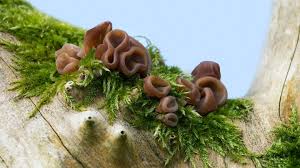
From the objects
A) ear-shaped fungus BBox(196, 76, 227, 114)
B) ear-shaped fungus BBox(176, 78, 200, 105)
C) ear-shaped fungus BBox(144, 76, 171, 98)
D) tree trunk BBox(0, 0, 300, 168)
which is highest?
ear-shaped fungus BBox(196, 76, 227, 114)

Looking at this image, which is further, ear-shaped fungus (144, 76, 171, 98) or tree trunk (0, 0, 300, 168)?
ear-shaped fungus (144, 76, 171, 98)

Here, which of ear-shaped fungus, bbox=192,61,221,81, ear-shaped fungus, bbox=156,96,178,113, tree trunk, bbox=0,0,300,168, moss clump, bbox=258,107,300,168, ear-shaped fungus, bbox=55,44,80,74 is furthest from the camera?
ear-shaped fungus, bbox=192,61,221,81

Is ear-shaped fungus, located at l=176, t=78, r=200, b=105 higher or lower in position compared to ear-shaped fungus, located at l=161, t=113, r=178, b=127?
higher

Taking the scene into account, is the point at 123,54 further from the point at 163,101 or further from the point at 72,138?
the point at 72,138

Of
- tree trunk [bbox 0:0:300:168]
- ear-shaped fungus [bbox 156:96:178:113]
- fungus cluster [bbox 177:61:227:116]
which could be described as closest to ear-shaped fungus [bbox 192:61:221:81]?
fungus cluster [bbox 177:61:227:116]

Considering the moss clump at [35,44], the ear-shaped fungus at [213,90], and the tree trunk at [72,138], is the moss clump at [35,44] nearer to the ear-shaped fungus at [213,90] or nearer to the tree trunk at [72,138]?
the tree trunk at [72,138]

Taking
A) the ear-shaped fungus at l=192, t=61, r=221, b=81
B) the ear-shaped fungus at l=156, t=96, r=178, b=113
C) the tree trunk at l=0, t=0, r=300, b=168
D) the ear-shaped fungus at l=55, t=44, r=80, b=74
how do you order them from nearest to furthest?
the tree trunk at l=0, t=0, r=300, b=168 → the ear-shaped fungus at l=156, t=96, r=178, b=113 → the ear-shaped fungus at l=55, t=44, r=80, b=74 → the ear-shaped fungus at l=192, t=61, r=221, b=81

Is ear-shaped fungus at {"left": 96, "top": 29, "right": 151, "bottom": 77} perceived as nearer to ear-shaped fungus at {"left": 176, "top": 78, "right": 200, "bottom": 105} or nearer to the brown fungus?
the brown fungus

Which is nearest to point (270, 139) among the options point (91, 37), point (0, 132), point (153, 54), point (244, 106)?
point (244, 106)

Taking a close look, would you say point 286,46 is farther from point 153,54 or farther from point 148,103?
point 148,103
